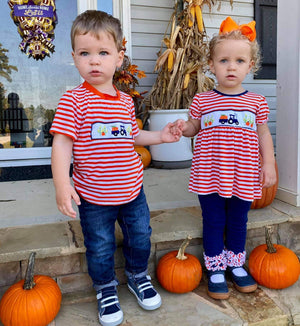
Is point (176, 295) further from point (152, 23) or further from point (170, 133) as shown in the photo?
point (152, 23)

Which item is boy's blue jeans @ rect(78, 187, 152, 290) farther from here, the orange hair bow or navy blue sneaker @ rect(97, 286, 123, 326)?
the orange hair bow

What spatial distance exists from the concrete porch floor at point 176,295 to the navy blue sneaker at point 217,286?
0.03 m

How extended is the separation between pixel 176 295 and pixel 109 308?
0.38 m

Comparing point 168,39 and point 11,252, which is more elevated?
point 168,39

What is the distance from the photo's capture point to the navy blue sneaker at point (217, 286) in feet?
5.31

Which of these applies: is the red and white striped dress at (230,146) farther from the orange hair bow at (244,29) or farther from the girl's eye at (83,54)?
the girl's eye at (83,54)

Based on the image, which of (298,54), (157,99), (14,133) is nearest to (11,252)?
(298,54)

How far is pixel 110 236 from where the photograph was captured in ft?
4.90

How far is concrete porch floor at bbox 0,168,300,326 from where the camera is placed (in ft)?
4.85

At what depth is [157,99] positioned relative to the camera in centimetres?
378

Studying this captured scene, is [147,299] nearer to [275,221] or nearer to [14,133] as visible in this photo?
[275,221]

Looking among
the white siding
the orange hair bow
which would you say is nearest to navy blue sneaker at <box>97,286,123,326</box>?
the orange hair bow

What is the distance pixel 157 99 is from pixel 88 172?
8.24 feet

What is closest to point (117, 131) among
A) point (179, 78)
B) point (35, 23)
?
point (179, 78)
